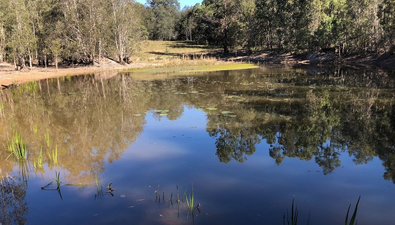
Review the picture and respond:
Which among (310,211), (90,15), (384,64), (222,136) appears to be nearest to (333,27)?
(384,64)

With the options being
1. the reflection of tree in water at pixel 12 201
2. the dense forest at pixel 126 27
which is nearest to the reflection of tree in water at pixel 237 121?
the reflection of tree in water at pixel 12 201

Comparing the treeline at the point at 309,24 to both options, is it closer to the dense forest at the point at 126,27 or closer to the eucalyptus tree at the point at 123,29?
the dense forest at the point at 126,27

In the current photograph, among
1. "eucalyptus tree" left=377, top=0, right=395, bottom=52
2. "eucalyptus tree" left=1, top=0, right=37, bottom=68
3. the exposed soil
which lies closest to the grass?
the exposed soil

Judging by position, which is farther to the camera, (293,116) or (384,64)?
(384,64)

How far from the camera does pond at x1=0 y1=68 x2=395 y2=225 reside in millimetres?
4324

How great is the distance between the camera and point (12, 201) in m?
4.68

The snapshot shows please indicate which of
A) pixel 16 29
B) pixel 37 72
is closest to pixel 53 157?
pixel 16 29

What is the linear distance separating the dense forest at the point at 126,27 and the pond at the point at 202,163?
1755cm

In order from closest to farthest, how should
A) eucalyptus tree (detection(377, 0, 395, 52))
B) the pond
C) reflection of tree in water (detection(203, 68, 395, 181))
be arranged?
the pond → reflection of tree in water (detection(203, 68, 395, 181)) → eucalyptus tree (detection(377, 0, 395, 52))

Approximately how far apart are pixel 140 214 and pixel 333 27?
35005 mm

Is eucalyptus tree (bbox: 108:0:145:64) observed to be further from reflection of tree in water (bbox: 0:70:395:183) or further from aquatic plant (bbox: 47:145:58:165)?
aquatic plant (bbox: 47:145:58:165)

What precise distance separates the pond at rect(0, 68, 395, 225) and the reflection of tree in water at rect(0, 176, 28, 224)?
0.05 ft

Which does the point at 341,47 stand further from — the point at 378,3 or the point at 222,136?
the point at 222,136

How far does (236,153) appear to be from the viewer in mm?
6680
